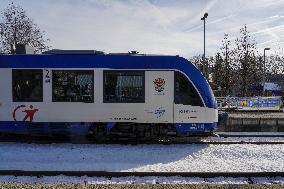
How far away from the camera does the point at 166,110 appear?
38.0 feet

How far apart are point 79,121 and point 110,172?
163 inches

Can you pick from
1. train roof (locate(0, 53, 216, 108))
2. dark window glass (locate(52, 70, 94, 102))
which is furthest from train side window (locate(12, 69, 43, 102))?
dark window glass (locate(52, 70, 94, 102))

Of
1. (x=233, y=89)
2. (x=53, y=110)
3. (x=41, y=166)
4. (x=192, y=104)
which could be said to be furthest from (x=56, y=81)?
(x=233, y=89)

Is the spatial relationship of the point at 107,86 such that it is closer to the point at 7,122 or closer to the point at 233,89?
the point at 7,122

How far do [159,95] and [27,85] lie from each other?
4489 millimetres

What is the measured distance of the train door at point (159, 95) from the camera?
11555 mm

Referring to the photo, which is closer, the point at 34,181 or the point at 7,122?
the point at 34,181

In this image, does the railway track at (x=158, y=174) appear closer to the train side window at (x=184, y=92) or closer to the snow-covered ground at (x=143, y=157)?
the snow-covered ground at (x=143, y=157)

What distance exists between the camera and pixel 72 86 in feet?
38.0

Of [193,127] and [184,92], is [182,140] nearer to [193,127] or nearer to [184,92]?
[193,127]

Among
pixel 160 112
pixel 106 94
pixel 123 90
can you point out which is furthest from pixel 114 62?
pixel 160 112

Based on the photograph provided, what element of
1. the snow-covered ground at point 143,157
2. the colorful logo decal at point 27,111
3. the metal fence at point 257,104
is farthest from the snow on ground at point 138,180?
the metal fence at point 257,104

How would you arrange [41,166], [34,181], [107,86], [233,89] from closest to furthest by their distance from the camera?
[34,181], [41,166], [107,86], [233,89]

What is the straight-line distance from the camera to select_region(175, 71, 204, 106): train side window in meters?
11.6
